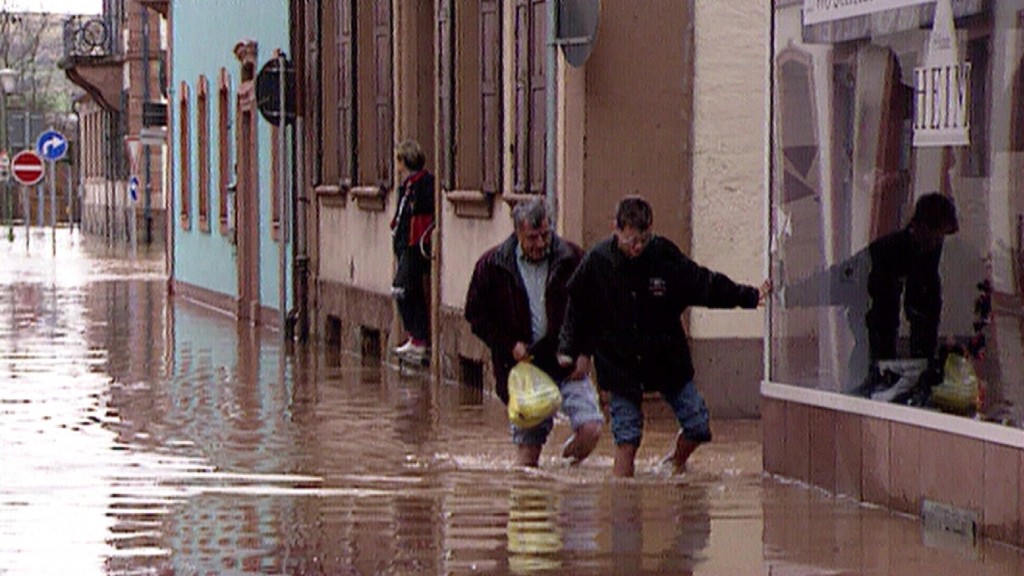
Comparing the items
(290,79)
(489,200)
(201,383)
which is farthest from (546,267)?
(290,79)

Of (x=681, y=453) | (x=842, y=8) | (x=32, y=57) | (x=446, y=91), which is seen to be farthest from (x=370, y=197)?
(x=32, y=57)

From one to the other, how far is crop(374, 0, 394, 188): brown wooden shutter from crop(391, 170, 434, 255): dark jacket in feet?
5.14

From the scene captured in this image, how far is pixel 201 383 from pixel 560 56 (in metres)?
4.92

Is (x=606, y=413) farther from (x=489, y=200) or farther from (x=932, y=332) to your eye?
(x=932, y=332)

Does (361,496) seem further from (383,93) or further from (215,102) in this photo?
(215,102)

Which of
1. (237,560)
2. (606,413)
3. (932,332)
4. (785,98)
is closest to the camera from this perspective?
(237,560)

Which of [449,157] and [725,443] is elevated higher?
[449,157]

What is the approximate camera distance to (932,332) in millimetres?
11945

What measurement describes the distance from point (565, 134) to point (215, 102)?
1795 cm

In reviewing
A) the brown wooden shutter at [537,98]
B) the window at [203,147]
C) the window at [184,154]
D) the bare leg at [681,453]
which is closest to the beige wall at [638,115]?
the brown wooden shutter at [537,98]

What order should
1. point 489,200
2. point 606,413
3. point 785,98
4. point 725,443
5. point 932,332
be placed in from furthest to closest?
point 489,200 < point 606,413 < point 725,443 < point 785,98 < point 932,332

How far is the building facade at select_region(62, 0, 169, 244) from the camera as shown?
217 ft

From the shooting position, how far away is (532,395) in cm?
1427

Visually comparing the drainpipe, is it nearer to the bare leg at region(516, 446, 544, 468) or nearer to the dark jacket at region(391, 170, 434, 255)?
the bare leg at region(516, 446, 544, 468)
